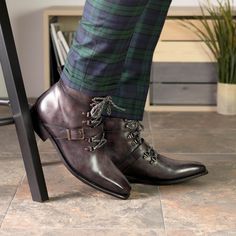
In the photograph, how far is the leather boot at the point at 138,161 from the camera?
4.30ft

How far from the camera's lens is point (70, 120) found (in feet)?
4.00

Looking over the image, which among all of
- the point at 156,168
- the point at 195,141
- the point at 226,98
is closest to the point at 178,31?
the point at 226,98

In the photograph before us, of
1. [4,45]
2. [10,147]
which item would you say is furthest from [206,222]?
[10,147]

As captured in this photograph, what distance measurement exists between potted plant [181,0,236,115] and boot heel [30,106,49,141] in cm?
112

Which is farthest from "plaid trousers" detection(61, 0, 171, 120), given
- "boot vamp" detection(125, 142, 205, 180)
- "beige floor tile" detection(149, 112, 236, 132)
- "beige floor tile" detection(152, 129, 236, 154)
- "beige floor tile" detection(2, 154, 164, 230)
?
"beige floor tile" detection(149, 112, 236, 132)

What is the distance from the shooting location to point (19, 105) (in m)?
1.22

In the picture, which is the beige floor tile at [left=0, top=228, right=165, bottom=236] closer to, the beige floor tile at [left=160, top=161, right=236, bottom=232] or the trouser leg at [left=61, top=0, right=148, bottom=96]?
the beige floor tile at [left=160, top=161, right=236, bottom=232]

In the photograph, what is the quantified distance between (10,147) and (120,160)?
551 millimetres

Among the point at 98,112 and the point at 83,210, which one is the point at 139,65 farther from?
the point at 83,210

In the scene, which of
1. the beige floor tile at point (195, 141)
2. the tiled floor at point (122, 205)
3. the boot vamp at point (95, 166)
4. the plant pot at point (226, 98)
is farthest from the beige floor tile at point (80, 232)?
the plant pot at point (226, 98)

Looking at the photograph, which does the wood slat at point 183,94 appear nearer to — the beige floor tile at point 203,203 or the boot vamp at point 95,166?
the beige floor tile at point 203,203

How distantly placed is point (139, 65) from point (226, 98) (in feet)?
3.21

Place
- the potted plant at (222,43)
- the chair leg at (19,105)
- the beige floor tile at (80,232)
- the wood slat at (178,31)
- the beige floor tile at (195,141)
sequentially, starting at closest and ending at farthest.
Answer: the beige floor tile at (80,232), the chair leg at (19,105), the beige floor tile at (195,141), the potted plant at (222,43), the wood slat at (178,31)

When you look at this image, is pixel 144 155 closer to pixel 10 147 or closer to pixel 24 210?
pixel 24 210
